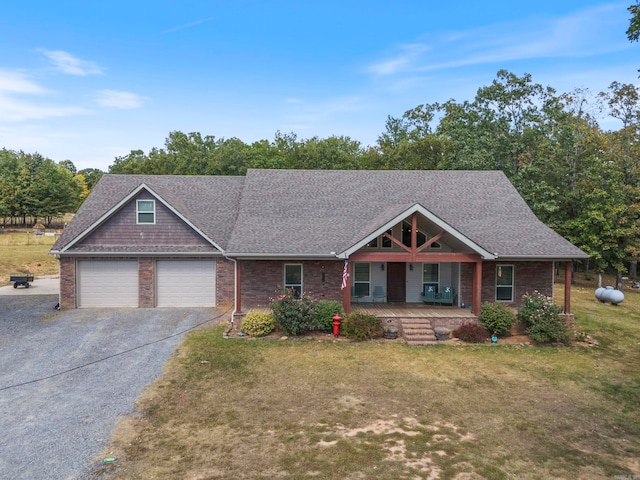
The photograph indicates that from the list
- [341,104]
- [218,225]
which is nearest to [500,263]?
[218,225]

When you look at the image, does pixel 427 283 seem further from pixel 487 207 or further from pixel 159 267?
pixel 159 267

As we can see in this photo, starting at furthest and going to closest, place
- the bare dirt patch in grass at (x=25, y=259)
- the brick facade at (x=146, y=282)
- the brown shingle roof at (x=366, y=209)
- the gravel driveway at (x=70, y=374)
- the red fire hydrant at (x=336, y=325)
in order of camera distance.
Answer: the bare dirt patch in grass at (x=25, y=259) → the brick facade at (x=146, y=282) → the brown shingle roof at (x=366, y=209) → the red fire hydrant at (x=336, y=325) → the gravel driveway at (x=70, y=374)

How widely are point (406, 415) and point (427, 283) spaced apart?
9814mm

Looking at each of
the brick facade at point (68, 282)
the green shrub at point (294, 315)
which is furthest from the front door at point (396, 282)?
the brick facade at point (68, 282)

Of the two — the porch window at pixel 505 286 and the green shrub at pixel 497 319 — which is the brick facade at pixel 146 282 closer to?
the green shrub at pixel 497 319

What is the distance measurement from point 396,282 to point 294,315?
578 centimetres

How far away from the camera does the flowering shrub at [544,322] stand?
1398 cm

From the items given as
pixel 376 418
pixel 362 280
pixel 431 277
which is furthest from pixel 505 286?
pixel 376 418

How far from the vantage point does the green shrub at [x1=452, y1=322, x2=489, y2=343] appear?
1427 centimetres

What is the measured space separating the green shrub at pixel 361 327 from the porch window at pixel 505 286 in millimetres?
6271

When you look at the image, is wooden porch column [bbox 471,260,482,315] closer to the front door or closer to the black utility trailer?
the front door

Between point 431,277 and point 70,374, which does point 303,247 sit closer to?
point 431,277

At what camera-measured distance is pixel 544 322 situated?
14.1 m

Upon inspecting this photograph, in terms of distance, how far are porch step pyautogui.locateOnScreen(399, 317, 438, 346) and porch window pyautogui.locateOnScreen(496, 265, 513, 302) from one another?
4417 millimetres
